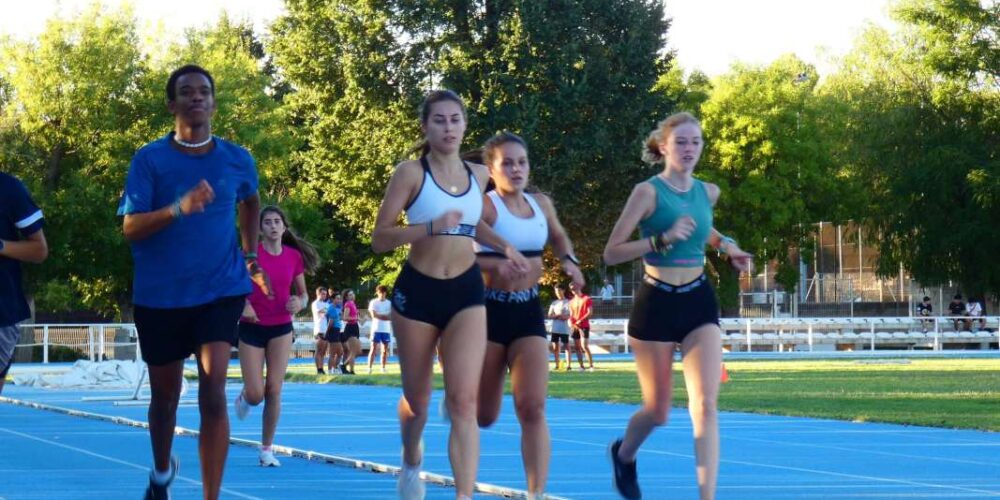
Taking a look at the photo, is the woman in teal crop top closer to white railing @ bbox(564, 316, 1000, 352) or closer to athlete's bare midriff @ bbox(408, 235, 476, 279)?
athlete's bare midriff @ bbox(408, 235, 476, 279)

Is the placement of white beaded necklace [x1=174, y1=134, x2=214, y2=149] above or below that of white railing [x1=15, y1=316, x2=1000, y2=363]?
above

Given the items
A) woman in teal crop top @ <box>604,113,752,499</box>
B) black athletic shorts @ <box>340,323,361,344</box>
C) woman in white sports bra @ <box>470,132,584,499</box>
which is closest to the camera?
woman in teal crop top @ <box>604,113,752,499</box>

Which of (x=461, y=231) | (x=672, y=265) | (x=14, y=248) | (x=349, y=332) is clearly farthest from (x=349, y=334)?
(x=14, y=248)

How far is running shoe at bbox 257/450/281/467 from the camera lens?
12.6 metres

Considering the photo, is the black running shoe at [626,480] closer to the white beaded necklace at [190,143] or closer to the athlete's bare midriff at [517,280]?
the athlete's bare midriff at [517,280]

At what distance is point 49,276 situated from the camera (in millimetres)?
54688

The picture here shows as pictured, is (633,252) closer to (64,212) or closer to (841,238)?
(64,212)

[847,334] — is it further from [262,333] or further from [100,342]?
[262,333]

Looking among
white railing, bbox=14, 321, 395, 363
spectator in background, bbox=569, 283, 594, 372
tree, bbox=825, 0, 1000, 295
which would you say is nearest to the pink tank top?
spectator in background, bbox=569, 283, 594, 372

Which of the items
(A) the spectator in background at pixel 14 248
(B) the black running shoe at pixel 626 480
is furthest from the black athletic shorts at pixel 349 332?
(A) the spectator in background at pixel 14 248

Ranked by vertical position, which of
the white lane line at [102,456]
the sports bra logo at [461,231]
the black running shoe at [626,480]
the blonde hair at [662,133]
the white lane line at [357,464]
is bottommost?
the white lane line at [102,456]

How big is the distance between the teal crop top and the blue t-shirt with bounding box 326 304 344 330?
1011 inches

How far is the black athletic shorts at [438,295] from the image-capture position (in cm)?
862

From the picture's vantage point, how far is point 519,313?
30.3ft
